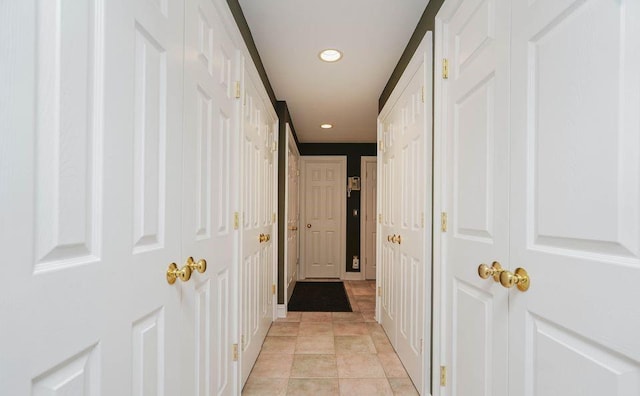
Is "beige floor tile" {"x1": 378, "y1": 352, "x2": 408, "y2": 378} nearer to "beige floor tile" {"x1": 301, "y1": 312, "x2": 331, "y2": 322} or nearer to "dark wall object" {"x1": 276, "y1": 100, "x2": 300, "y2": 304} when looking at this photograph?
"beige floor tile" {"x1": 301, "y1": 312, "x2": 331, "y2": 322}

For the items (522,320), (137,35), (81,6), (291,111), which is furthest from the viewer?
(291,111)

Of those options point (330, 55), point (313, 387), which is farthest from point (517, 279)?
point (330, 55)

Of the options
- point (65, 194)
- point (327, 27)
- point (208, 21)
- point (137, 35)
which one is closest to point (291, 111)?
point (327, 27)

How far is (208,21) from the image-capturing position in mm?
1414

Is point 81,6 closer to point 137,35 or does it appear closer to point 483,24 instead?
point 137,35

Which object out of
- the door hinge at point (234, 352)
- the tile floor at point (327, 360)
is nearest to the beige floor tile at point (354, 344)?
the tile floor at point (327, 360)

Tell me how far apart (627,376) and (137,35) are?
4.35ft

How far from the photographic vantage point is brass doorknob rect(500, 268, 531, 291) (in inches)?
39.2

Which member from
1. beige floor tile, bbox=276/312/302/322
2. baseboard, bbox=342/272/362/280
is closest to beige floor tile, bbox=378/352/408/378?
beige floor tile, bbox=276/312/302/322

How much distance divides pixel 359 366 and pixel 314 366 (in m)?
0.32

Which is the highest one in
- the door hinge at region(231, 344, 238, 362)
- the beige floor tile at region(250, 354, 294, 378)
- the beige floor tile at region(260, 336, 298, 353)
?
the door hinge at region(231, 344, 238, 362)

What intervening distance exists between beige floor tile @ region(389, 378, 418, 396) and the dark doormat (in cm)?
169

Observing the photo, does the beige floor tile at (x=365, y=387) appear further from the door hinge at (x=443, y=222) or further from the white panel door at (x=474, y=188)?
the door hinge at (x=443, y=222)

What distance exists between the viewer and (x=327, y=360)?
8.36ft
